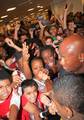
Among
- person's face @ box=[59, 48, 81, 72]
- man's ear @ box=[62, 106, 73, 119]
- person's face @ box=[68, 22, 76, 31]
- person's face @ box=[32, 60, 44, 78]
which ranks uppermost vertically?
person's face @ box=[59, 48, 81, 72]

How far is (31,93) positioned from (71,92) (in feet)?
3.72

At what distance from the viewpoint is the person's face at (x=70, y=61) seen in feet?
6.51

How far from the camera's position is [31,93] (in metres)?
3.05

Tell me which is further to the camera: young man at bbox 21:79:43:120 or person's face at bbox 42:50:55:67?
person's face at bbox 42:50:55:67

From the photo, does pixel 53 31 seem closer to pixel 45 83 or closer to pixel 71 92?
pixel 45 83

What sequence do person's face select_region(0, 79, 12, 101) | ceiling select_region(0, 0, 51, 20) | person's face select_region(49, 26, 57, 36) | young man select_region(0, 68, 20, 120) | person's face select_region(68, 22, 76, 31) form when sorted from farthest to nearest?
1. ceiling select_region(0, 0, 51, 20)
2. person's face select_region(49, 26, 57, 36)
3. person's face select_region(68, 22, 76, 31)
4. person's face select_region(0, 79, 12, 101)
5. young man select_region(0, 68, 20, 120)

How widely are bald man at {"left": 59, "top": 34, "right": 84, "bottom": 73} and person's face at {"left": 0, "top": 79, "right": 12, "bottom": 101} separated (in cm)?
113

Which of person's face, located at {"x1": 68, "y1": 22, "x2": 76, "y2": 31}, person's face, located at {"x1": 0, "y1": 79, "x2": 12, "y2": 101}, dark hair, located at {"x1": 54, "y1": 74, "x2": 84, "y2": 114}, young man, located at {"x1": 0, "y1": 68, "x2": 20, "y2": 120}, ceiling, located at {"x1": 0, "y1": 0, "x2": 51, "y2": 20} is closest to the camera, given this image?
dark hair, located at {"x1": 54, "y1": 74, "x2": 84, "y2": 114}

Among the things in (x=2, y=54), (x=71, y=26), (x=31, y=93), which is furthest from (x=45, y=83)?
(x=71, y=26)

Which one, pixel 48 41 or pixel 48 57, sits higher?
pixel 48 57

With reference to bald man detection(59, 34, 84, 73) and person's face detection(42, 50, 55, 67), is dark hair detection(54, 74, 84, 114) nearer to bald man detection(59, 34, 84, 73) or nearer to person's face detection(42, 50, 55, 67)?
bald man detection(59, 34, 84, 73)

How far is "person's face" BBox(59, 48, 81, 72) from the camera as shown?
6.51 ft

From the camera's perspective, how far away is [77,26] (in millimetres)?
6738

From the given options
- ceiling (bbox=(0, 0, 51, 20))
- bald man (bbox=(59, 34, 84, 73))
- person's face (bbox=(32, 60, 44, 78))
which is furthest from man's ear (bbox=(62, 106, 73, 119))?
ceiling (bbox=(0, 0, 51, 20))
